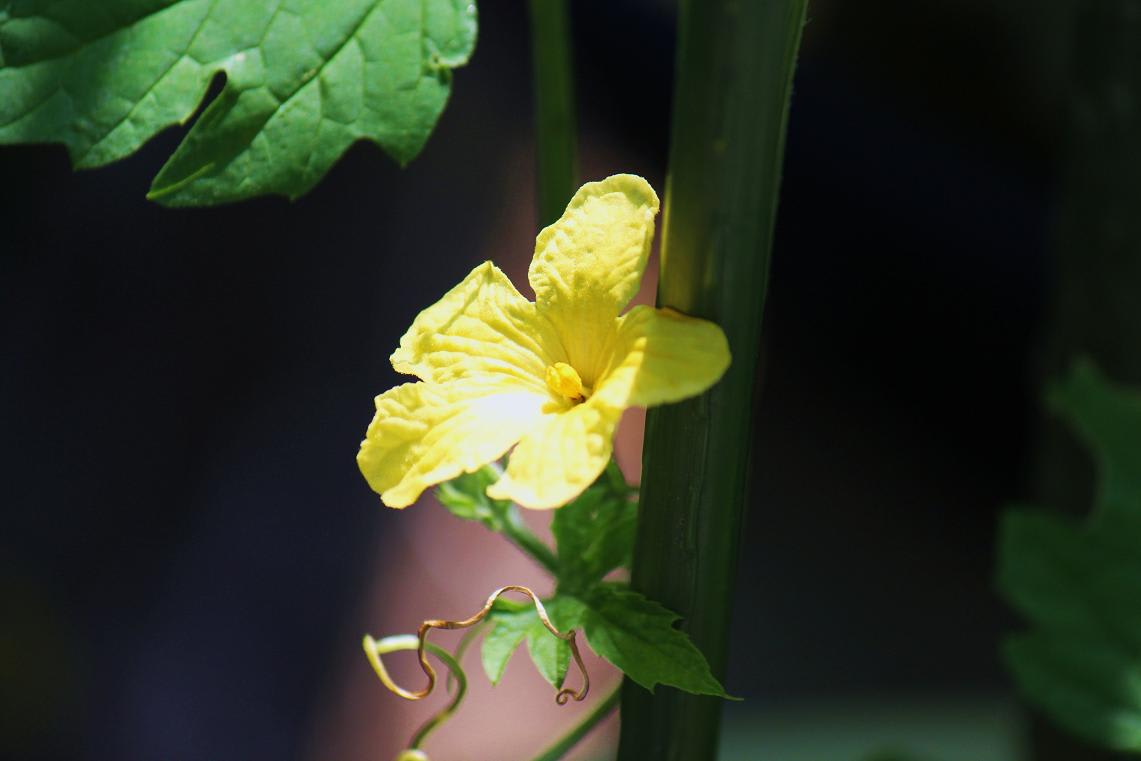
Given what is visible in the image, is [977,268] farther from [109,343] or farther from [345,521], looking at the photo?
[109,343]

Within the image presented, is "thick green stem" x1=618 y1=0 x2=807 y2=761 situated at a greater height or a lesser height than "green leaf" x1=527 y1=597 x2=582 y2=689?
greater

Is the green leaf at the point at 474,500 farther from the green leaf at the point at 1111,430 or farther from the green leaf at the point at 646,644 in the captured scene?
the green leaf at the point at 1111,430

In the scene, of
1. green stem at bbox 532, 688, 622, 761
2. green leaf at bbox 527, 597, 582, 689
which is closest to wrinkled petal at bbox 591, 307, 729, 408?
green leaf at bbox 527, 597, 582, 689

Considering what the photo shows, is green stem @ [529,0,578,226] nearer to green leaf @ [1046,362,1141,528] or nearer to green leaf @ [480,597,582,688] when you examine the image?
green leaf @ [480,597,582,688]

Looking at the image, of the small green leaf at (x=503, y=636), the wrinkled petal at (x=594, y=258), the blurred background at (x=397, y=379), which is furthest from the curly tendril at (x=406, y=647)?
the blurred background at (x=397, y=379)

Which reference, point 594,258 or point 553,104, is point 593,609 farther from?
point 553,104

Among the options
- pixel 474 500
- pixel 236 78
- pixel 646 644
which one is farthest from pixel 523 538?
pixel 236 78
